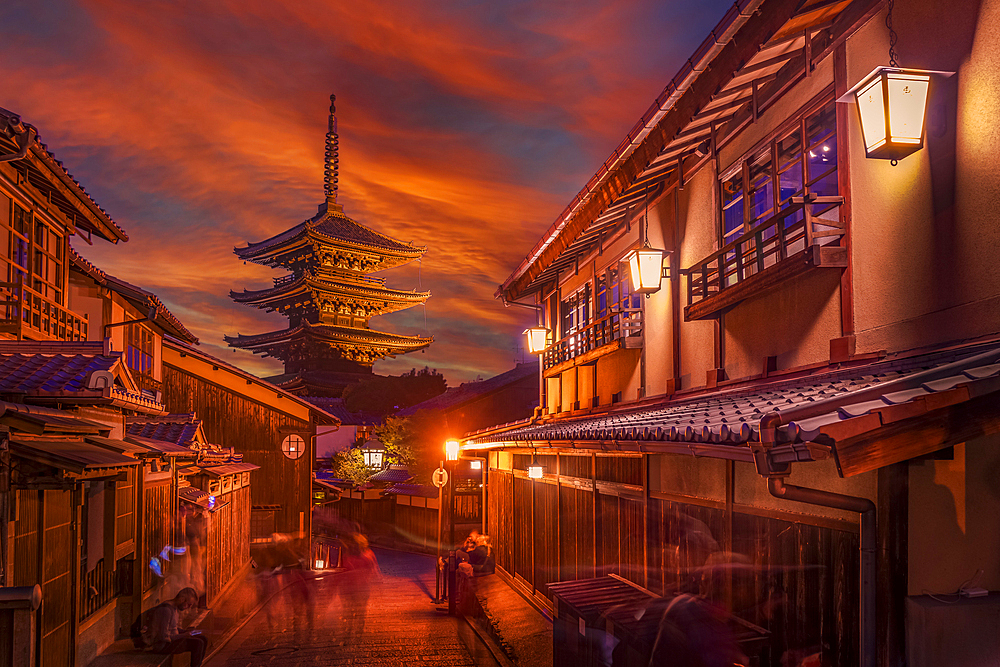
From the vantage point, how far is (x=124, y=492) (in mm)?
12648

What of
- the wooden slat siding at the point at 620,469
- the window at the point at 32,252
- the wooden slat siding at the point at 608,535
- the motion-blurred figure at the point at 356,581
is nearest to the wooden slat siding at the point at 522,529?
the motion-blurred figure at the point at 356,581

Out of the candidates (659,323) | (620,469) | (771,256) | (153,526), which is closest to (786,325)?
(771,256)

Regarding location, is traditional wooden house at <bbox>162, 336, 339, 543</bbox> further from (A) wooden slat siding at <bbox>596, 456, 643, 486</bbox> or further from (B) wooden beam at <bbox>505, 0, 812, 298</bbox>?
(A) wooden slat siding at <bbox>596, 456, 643, 486</bbox>

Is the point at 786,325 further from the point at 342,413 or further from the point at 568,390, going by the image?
the point at 342,413

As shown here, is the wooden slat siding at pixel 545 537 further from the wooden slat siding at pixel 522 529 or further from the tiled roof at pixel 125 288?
the tiled roof at pixel 125 288

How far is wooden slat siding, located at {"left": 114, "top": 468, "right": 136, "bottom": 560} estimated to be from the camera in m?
12.2

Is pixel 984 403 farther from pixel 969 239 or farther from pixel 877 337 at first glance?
pixel 877 337

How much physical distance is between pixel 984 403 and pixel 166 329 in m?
21.2

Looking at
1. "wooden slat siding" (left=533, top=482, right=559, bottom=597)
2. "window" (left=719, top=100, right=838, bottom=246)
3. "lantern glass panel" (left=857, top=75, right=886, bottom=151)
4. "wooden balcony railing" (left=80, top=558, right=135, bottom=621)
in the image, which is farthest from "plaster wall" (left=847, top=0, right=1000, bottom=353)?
"wooden balcony railing" (left=80, top=558, right=135, bottom=621)

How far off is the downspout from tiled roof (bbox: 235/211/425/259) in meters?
47.0

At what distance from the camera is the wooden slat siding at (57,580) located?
891 centimetres

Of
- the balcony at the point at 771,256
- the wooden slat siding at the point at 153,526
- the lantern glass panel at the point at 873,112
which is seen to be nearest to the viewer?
the lantern glass panel at the point at 873,112

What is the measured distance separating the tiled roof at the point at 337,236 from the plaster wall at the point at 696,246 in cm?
4123

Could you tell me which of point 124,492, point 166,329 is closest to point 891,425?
point 124,492
